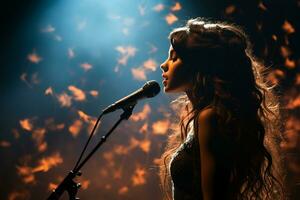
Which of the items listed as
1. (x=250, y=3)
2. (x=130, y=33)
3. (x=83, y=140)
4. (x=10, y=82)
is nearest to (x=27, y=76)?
(x=10, y=82)

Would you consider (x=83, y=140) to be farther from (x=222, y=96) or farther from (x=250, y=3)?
(x=222, y=96)

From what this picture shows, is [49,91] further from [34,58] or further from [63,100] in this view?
[34,58]

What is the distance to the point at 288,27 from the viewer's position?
9.78 ft

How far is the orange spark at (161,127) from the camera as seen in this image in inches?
122

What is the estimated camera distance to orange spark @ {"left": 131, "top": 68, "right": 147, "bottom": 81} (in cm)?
315

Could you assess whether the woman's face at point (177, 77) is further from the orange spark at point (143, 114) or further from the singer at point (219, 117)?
the orange spark at point (143, 114)

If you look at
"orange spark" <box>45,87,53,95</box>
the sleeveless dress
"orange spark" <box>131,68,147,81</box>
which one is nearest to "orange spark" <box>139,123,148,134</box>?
"orange spark" <box>131,68,147,81</box>

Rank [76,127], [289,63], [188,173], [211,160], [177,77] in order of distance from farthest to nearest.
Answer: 1. [76,127]
2. [289,63]
3. [177,77]
4. [188,173]
5. [211,160]

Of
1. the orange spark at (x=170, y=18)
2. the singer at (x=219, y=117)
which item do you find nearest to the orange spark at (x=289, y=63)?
the orange spark at (x=170, y=18)

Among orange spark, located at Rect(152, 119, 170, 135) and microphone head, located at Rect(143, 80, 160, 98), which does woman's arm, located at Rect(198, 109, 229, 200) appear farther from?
orange spark, located at Rect(152, 119, 170, 135)

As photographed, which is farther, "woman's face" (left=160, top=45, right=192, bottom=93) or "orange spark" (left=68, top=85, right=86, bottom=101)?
"orange spark" (left=68, top=85, right=86, bottom=101)

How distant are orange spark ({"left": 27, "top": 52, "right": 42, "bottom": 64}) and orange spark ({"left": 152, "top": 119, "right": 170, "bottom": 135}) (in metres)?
1.13

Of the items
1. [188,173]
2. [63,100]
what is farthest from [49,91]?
[188,173]

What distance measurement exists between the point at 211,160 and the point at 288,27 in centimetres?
219
